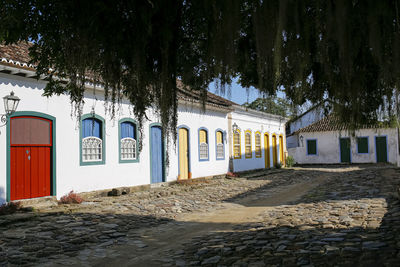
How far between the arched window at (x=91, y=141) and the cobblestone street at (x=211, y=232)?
1286 millimetres

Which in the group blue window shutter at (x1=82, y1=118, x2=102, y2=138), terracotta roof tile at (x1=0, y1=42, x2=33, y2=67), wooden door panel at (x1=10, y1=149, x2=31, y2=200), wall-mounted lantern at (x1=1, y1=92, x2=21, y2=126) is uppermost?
terracotta roof tile at (x1=0, y1=42, x2=33, y2=67)

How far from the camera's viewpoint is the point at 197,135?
14977 mm

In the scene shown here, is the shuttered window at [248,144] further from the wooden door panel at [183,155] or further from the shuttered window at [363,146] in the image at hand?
the shuttered window at [363,146]

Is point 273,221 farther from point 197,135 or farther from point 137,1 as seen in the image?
point 197,135

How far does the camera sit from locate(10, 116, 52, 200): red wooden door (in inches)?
324

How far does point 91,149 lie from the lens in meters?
10.2

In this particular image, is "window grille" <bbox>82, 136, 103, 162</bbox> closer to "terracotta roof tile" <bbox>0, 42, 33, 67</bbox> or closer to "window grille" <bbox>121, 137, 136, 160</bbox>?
"window grille" <bbox>121, 137, 136, 160</bbox>

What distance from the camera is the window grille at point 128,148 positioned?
11297 mm

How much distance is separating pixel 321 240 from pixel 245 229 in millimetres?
1506

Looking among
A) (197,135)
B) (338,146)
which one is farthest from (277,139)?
(197,135)

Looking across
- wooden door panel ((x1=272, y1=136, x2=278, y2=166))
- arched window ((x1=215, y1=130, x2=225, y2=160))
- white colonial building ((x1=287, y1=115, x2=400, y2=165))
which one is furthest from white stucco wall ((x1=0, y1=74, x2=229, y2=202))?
white colonial building ((x1=287, y1=115, x2=400, y2=165))

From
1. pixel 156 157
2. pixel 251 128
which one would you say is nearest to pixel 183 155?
pixel 156 157

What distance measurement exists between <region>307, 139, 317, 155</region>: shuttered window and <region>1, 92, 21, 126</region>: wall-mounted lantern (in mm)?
23829

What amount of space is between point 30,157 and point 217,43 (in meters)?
7.96
